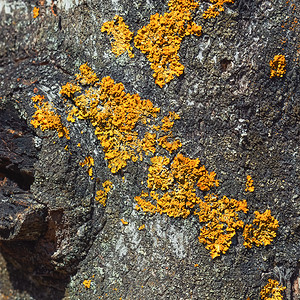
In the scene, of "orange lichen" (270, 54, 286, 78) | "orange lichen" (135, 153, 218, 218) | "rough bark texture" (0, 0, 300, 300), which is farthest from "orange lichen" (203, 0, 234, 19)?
"orange lichen" (135, 153, 218, 218)

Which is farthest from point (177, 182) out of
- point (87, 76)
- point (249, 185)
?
point (87, 76)

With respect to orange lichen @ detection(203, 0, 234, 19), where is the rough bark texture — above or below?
below

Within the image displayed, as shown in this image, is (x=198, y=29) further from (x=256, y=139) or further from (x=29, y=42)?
(x=29, y=42)

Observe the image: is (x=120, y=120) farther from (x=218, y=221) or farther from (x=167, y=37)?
(x=218, y=221)

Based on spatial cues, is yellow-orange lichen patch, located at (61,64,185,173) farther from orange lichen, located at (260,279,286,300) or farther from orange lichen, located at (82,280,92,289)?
orange lichen, located at (260,279,286,300)

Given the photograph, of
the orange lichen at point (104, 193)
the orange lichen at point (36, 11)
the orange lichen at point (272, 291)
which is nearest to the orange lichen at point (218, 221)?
the orange lichen at point (272, 291)

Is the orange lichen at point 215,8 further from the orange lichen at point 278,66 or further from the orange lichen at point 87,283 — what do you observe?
the orange lichen at point 87,283
